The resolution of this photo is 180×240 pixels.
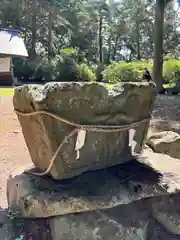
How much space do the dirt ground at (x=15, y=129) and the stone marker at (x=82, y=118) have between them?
90 centimetres

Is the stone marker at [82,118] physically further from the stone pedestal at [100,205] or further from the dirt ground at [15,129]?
the dirt ground at [15,129]

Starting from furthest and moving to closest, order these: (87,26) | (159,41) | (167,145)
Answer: (87,26) → (159,41) → (167,145)

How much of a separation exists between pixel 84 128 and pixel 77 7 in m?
33.7

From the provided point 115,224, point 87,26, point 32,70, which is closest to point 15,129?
point 115,224

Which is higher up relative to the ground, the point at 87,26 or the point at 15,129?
the point at 87,26

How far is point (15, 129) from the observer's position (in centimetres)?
688

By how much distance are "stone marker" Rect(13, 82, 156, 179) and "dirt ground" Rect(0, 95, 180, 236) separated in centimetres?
90

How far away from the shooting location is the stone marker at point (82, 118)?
225 centimetres

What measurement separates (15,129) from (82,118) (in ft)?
15.6

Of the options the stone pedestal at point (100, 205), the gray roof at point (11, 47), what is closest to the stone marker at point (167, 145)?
the stone pedestal at point (100, 205)

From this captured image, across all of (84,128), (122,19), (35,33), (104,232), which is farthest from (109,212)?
(122,19)

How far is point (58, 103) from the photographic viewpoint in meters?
2.24

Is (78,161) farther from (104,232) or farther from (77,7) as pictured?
(77,7)

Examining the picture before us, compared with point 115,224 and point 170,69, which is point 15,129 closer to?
point 115,224
